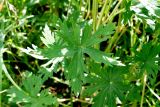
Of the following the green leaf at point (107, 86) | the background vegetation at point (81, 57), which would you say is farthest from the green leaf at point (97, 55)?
the green leaf at point (107, 86)

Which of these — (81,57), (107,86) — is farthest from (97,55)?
(107,86)

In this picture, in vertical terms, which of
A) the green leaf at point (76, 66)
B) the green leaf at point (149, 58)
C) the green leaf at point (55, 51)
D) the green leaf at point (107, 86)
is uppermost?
the green leaf at point (55, 51)

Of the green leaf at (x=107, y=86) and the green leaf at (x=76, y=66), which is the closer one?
the green leaf at (x=76, y=66)

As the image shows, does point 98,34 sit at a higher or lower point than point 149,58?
higher

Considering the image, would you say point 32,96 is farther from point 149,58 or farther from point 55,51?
point 149,58

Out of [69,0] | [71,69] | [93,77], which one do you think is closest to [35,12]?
[69,0]

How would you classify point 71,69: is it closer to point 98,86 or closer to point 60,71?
point 98,86

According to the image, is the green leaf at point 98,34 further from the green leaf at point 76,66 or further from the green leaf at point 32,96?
the green leaf at point 32,96

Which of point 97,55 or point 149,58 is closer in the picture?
point 97,55

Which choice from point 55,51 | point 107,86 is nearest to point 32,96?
point 55,51
